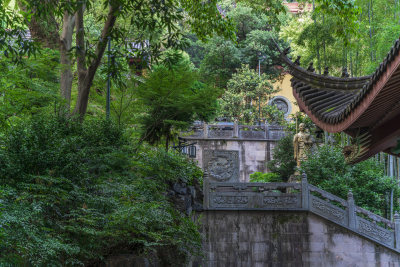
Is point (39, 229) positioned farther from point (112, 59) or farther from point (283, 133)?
point (283, 133)

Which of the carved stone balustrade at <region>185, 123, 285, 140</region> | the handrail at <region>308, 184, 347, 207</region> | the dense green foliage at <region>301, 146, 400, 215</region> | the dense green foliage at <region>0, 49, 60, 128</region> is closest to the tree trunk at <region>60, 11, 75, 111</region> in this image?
the dense green foliage at <region>0, 49, 60, 128</region>

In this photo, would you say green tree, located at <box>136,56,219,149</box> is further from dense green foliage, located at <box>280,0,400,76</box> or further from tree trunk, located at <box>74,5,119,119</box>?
dense green foliage, located at <box>280,0,400,76</box>

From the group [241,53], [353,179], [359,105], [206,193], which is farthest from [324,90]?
[241,53]

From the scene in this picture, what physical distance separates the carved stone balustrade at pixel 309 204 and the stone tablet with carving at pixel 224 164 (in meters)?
7.59

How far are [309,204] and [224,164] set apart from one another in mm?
8828

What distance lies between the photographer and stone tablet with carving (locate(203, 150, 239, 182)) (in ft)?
77.2

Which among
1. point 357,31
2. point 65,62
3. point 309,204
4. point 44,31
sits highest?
point 357,31

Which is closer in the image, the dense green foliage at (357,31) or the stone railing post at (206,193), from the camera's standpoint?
the dense green foliage at (357,31)

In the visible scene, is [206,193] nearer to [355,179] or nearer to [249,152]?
[355,179]

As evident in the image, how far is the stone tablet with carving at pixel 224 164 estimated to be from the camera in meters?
23.5

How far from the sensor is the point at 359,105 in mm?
6090

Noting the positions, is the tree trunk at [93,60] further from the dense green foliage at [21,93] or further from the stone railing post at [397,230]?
the stone railing post at [397,230]

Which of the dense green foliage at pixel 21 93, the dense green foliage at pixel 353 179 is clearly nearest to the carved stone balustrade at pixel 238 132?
the dense green foliage at pixel 353 179

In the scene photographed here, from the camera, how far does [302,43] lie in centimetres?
1944
